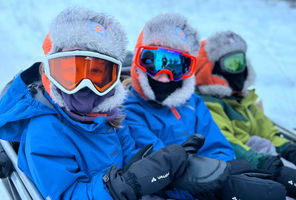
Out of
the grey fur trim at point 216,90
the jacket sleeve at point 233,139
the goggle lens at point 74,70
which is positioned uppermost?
the goggle lens at point 74,70

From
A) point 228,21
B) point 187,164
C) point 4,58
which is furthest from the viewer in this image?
point 228,21

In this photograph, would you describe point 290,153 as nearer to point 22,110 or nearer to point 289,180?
point 289,180

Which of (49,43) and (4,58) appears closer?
(49,43)

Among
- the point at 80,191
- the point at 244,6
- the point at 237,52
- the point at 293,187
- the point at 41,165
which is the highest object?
the point at 244,6

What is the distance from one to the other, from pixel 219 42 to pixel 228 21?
787 centimetres

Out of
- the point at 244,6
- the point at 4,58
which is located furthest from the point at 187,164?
the point at 244,6

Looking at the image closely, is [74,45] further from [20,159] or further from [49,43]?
[20,159]

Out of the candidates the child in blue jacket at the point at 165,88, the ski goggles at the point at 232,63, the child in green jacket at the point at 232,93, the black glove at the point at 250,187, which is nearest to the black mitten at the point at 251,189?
the black glove at the point at 250,187

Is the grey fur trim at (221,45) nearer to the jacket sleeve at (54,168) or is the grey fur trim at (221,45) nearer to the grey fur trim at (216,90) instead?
the grey fur trim at (216,90)

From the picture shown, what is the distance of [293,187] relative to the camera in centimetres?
210

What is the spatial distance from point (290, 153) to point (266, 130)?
0.38 meters

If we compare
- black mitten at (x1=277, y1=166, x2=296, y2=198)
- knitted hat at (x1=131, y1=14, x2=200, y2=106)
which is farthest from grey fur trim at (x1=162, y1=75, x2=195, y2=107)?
black mitten at (x1=277, y1=166, x2=296, y2=198)

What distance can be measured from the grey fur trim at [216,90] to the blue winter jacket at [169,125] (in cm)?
53

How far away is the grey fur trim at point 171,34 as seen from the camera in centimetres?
208
